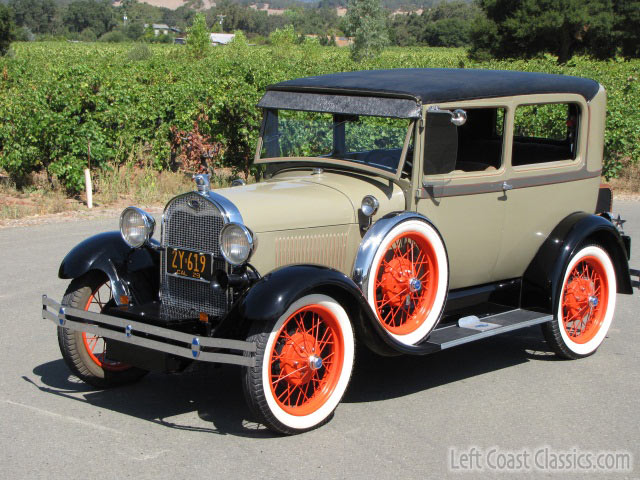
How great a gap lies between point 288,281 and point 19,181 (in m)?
9.52

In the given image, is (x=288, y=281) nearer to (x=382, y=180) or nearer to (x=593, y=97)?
(x=382, y=180)

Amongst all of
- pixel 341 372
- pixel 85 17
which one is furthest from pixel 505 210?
pixel 85 17

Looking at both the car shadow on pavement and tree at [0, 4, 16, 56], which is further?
tree at [0, 4, 16, 56]

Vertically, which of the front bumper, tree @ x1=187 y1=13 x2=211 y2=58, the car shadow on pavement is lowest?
the car shadow on pavement

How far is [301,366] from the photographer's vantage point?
4.64 meters

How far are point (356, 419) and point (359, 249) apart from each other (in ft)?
3.37

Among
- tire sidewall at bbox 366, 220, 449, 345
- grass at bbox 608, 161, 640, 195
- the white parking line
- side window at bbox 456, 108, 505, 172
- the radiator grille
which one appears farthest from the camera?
grass at bbox 608, 161, 640, 195

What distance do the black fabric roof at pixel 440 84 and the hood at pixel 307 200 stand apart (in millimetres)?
608

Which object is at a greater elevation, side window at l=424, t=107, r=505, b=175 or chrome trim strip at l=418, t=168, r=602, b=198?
side window at l=424, t=107, r=505, b=175

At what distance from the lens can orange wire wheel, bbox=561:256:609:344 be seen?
614 cm

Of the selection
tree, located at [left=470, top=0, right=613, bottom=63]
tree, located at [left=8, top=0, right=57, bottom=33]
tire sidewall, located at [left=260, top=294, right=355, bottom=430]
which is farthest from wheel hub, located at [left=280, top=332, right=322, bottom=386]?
tree, located at [left=8, top=0, right=57, bottom=33]

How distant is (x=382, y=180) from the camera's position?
17.6ft

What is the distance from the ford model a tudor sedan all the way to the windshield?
0.5 inches

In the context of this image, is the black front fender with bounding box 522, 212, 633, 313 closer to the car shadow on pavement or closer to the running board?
the running board
